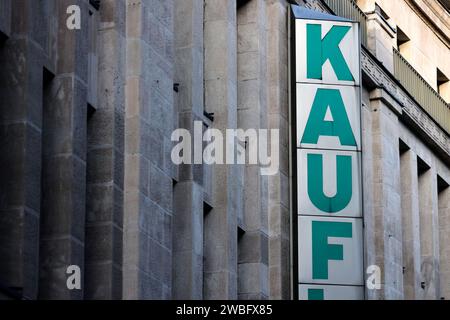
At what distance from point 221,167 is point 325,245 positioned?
13.0 ft

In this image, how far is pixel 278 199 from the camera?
1570 inches

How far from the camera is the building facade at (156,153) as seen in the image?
97.9 ft

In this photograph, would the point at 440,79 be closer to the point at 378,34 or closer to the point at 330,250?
the point at 378,34

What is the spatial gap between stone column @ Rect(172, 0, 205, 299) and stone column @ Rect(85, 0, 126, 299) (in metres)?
3.10

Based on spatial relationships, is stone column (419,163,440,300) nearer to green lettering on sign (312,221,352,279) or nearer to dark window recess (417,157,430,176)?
dark window recess (417,157,430,176)

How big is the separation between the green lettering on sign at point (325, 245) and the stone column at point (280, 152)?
63 cm

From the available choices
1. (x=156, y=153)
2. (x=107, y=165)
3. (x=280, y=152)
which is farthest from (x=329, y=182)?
(x=107, y=165)

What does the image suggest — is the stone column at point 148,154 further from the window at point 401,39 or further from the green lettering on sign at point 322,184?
the window at point 401,39

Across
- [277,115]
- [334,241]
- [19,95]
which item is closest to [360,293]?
[334,241]

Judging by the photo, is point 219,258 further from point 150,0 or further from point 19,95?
point 19,95

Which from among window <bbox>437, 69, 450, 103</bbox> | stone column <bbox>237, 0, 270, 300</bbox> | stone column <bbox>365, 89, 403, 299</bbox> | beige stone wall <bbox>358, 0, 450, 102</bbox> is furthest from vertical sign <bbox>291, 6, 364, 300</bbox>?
window <bbox>437, 69, 450, 103</bbox>

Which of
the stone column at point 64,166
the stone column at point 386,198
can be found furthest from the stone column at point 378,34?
the stone column at point 64,166

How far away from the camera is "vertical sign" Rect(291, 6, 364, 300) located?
4019 centimetres
